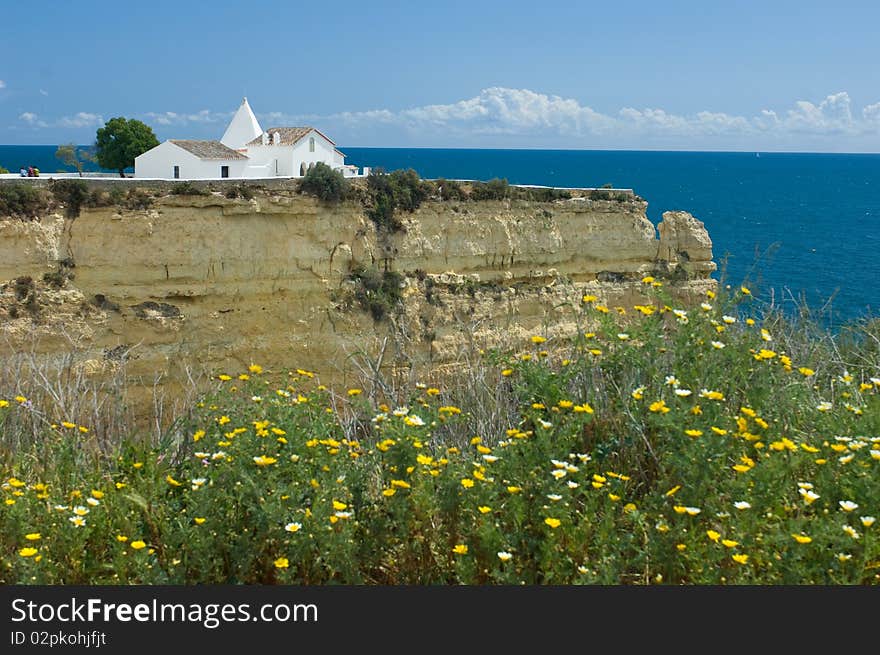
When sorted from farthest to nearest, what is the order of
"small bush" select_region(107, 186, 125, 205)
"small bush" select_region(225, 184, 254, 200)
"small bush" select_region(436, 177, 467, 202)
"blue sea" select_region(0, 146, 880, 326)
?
"blue sea" select_region(0, 146, 880, 326)
"small bush" select_region(436, 177, 467, 202)
"small bush" select_region(225, 184, 254, 200)
"small bush" select_region(107, 186, 125, 205)

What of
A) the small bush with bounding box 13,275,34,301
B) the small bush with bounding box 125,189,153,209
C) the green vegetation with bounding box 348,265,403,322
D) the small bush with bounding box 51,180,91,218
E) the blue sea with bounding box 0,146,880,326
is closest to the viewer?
the small bush with bounding box 13,275,34,301

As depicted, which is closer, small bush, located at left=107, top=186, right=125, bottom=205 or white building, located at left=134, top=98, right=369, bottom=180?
small bush, located at left=107, top=186, right=125, bottom=205

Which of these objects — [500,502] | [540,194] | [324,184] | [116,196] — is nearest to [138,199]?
[116,196]

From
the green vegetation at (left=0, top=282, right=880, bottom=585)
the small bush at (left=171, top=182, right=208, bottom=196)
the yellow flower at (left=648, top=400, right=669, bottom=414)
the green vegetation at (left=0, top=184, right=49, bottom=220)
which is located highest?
the small bush at (left=171, top=182, right=208, bottom=196)

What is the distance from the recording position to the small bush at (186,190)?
872 inches

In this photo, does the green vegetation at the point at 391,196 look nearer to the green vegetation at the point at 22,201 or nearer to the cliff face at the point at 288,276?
the cliff face at the point at 288,276

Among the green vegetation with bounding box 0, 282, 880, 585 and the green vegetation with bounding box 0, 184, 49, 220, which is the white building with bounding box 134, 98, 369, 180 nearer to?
the green vegetation with bounding box 0, 184, 49, 220

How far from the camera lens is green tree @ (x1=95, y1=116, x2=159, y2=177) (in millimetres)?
31875

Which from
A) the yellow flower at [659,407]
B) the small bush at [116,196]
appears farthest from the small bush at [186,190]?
the yellow flower at [659,407]

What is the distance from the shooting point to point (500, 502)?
3.82 m

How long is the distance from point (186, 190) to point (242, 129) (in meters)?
10.2

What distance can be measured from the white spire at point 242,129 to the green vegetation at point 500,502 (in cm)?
2828

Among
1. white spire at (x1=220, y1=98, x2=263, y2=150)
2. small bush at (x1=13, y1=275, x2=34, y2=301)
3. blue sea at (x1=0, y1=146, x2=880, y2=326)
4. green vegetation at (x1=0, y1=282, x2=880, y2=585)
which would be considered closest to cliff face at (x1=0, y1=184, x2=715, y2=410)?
small bush at (x1=13, y1=275, x2=34, y2=301)

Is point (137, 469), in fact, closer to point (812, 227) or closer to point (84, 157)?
point (84, 157)
